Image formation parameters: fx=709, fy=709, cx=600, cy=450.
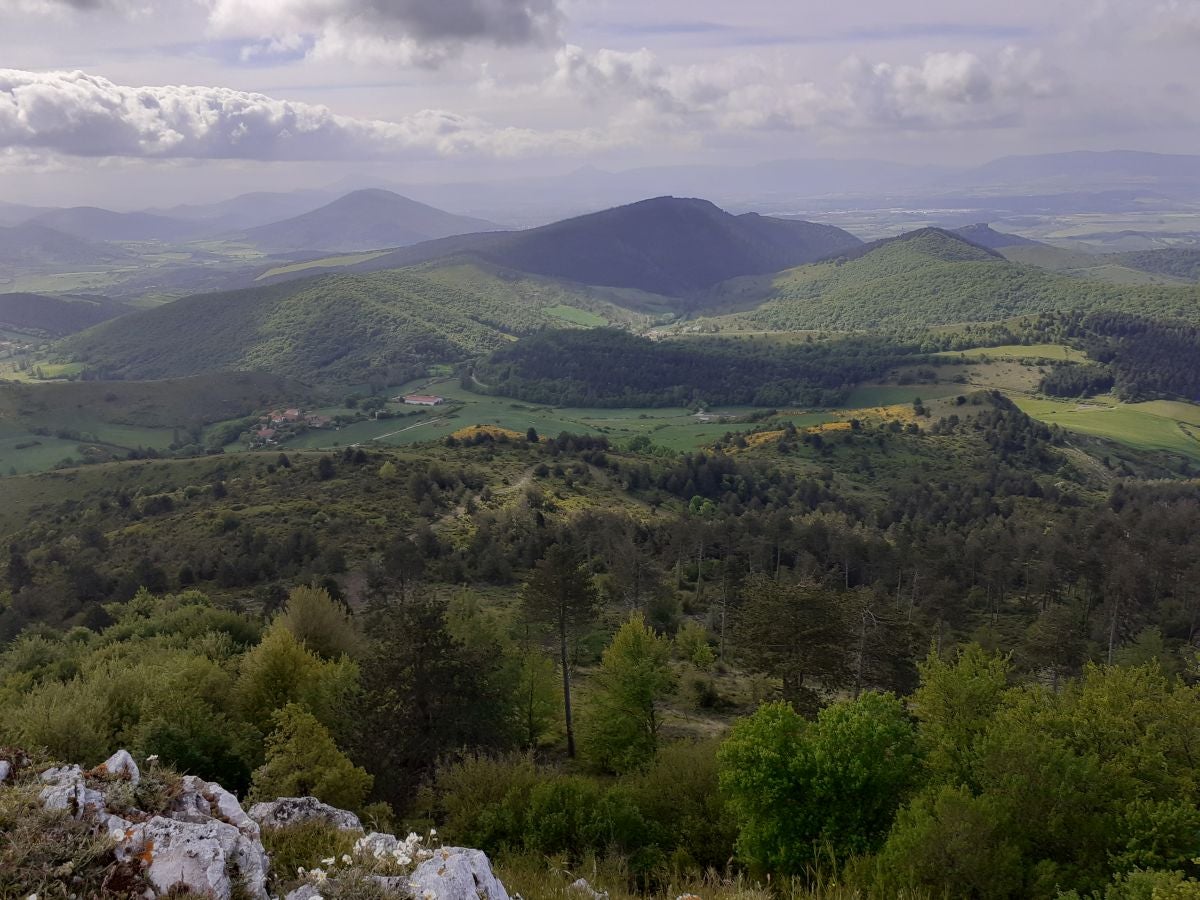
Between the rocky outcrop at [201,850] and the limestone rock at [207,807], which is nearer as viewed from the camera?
the rocky outcrop at [201,850]

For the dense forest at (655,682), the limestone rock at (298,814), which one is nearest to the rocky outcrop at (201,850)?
the dense forest at (655,682)

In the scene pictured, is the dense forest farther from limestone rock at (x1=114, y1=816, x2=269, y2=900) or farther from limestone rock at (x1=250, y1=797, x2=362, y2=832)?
limestone rock at (x1=250, y1=797, x2=362, y2=832)

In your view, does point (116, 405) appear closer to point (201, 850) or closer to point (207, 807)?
point (207, 807)

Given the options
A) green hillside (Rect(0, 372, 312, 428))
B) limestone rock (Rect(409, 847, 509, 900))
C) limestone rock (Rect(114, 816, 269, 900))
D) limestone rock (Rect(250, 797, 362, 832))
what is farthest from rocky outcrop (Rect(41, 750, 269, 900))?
green hillside (Rect(0, 372, 312, 428))

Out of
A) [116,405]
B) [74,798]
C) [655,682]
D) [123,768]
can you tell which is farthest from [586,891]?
[116,405]

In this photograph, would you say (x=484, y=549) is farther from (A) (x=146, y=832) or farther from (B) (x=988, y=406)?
(B) (x=988, y=406)

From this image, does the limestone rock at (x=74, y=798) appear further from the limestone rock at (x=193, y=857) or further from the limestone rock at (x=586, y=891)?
the limestone rock at (x=586, y=891)

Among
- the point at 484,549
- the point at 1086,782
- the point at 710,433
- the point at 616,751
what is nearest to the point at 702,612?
the point at 484,549
